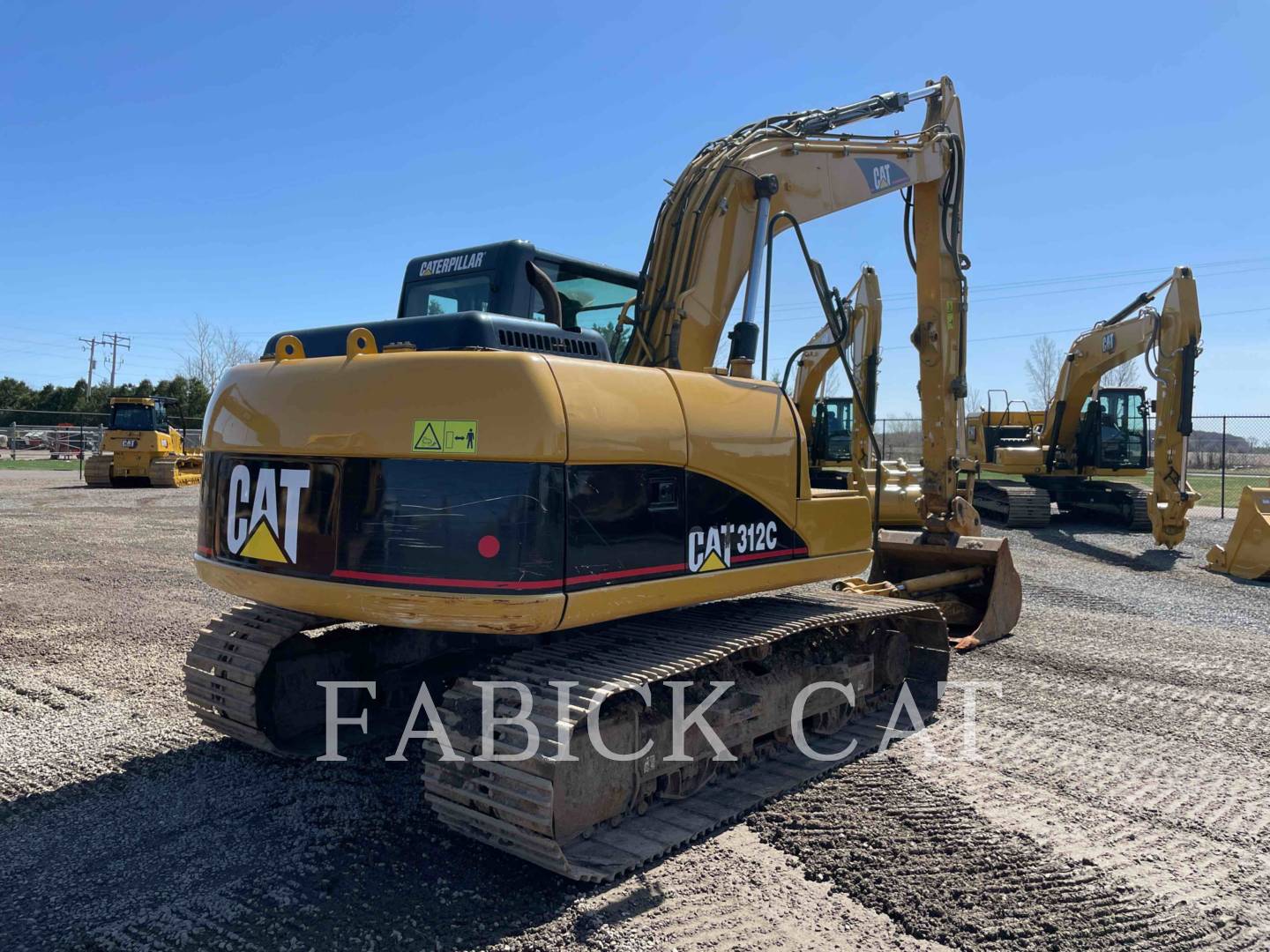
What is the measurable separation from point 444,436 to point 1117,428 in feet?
58.6

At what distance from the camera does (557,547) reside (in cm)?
343

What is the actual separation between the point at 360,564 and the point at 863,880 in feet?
7.18

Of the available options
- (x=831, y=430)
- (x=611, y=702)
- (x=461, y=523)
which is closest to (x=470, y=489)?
(x=461, y=523)

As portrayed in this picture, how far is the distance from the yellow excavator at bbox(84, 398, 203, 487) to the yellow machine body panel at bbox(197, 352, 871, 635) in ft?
77.3

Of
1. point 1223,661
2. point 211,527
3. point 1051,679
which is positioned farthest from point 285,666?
point 1223,661

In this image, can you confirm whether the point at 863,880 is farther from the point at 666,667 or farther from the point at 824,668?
the point at 824,668

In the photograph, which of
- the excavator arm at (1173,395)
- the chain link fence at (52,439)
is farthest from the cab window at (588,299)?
the chain link fence at (52,439)

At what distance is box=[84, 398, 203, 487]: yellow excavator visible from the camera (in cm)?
2489

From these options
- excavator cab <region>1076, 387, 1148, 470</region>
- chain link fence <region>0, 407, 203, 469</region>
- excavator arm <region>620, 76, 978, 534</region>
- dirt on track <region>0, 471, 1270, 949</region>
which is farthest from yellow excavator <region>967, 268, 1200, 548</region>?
chain link fence <region>0, 407, 203, 469</region>

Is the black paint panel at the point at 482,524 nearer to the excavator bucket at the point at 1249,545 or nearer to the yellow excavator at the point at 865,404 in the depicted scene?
the yellow excavator at the point at 865,404

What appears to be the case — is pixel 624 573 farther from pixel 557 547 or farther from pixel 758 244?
pixel 758 244

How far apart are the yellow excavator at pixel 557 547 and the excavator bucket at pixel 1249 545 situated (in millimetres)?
8041

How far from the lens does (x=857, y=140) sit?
23.0ft

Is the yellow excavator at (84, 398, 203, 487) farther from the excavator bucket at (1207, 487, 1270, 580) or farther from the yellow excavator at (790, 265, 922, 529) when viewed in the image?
the excavator bucket at (1207, 487, 1270, 580)
